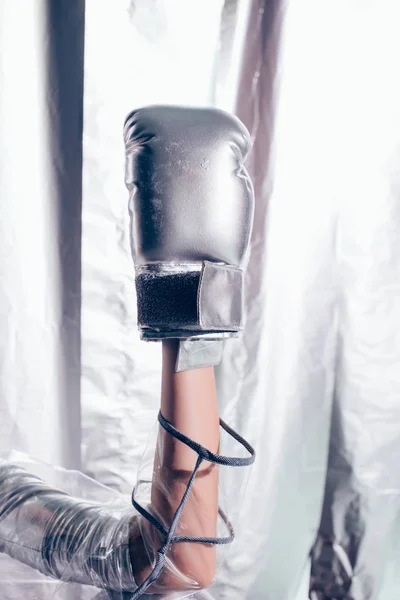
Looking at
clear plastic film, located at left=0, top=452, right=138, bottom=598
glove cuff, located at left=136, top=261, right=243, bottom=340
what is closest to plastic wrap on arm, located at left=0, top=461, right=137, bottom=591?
clear plastic film, located at left=0, top=452, right=138, bottom=598

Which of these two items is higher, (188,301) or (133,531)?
(188,301)

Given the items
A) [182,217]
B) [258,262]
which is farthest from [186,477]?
[258,262]

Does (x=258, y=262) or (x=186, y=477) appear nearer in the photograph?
(x=186, y=477)

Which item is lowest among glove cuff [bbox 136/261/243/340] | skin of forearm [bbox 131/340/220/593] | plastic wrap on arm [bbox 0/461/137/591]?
plastic wrap on arm [bbox 0/461/137/591]

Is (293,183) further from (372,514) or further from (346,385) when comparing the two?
(372,514)

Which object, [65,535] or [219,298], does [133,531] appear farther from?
[219,298]

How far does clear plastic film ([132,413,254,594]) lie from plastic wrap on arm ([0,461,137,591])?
0.04 meters

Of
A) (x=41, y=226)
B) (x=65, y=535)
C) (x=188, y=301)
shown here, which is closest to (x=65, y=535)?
(x=65, y=535)

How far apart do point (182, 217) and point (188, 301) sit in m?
0.10

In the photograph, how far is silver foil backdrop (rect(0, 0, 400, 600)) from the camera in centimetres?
78

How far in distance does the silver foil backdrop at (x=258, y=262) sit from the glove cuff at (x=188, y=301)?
13.3 inches

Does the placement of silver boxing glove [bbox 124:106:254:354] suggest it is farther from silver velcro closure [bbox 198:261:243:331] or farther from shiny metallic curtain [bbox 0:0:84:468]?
shiny metallic curtain [bbox 0:0:84:468]

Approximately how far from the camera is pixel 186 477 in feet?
1.58

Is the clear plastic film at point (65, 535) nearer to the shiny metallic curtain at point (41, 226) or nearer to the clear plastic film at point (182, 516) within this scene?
the clear plastic film at point (182, 516)
